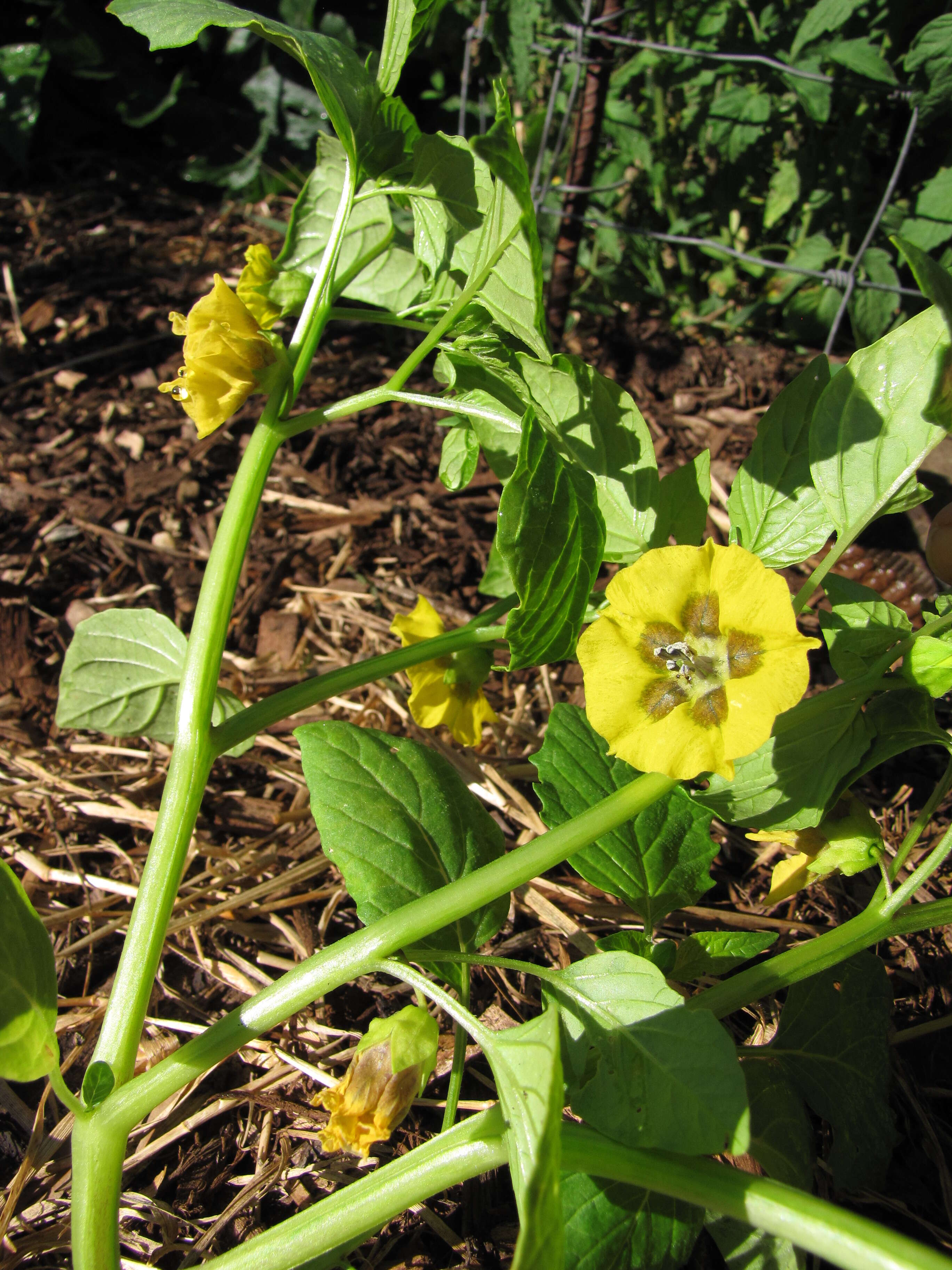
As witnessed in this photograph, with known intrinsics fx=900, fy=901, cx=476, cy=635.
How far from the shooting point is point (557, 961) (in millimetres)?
1298

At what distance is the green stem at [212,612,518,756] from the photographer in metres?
1.06

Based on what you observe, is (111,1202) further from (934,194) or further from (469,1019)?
(934,194)

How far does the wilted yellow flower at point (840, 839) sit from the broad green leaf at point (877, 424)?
1.11 feet

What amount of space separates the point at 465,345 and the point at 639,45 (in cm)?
149

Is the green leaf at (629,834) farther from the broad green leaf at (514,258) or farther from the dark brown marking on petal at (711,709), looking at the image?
the broad green leaf at (514,258)

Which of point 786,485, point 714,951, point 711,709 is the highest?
point 786,485

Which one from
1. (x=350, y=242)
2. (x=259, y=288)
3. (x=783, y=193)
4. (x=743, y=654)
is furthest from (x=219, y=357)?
(x=783, y=193)

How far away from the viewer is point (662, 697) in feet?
3.31

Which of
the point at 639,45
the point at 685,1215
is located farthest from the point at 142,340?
the point at 685,1215

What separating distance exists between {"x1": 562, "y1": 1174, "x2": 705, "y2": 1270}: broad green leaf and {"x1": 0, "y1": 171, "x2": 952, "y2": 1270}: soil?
0.68ft

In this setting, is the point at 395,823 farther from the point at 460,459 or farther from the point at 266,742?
the point at 266,742

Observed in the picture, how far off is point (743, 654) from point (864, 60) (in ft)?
5.77

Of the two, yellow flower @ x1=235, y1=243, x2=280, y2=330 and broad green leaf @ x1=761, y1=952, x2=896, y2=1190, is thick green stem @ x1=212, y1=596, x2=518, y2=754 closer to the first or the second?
yellow flower @ x1=235, y1=243, x2=280, y2=330

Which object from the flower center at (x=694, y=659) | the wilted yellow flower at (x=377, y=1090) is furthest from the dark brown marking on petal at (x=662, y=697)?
the wilted yellow flower at (x=377, y=1090)
